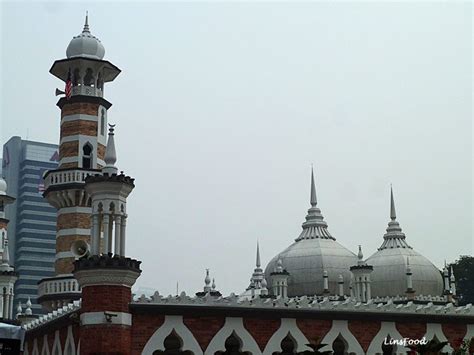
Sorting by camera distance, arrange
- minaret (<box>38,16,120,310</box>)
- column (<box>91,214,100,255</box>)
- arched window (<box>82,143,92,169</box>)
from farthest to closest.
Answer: arched window (<box>82,143,92,169</box>) < minaret (<box>38,16,120,310</box>) < column (<box>91,214,100,255</box>)

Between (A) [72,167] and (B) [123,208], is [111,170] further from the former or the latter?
(A) [72,167]

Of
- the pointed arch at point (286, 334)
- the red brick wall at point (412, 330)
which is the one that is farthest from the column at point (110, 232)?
the red brick wall at point (412, 330)

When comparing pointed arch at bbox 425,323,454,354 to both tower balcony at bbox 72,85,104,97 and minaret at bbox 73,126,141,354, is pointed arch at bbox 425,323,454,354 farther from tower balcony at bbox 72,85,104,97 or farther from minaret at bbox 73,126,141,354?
tower balcony at bbox 72,85,104,97

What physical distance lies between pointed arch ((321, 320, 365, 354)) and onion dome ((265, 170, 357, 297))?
23.2m

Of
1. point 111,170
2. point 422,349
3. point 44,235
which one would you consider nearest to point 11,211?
point 44,235

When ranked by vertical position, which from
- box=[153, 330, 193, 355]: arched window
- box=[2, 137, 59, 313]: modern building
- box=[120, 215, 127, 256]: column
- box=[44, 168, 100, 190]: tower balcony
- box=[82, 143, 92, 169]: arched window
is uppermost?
box=[2, 137, 59, 313]: modern building

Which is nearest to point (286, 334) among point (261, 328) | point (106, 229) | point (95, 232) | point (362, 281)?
point (261, 328)

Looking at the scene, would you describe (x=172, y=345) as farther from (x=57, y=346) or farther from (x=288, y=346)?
(x=57, y=346)

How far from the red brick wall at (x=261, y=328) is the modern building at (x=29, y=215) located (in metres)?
97.1

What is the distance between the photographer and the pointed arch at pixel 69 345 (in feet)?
69.9

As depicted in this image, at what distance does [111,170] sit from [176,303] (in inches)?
149

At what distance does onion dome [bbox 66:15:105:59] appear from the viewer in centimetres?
3584

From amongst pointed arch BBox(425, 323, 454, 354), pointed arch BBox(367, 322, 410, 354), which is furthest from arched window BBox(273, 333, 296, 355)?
pointed arch BBox(425, 323, 454, 354)

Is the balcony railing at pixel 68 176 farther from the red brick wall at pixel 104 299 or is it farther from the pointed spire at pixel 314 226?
the pointed spire at pixel 314 226
